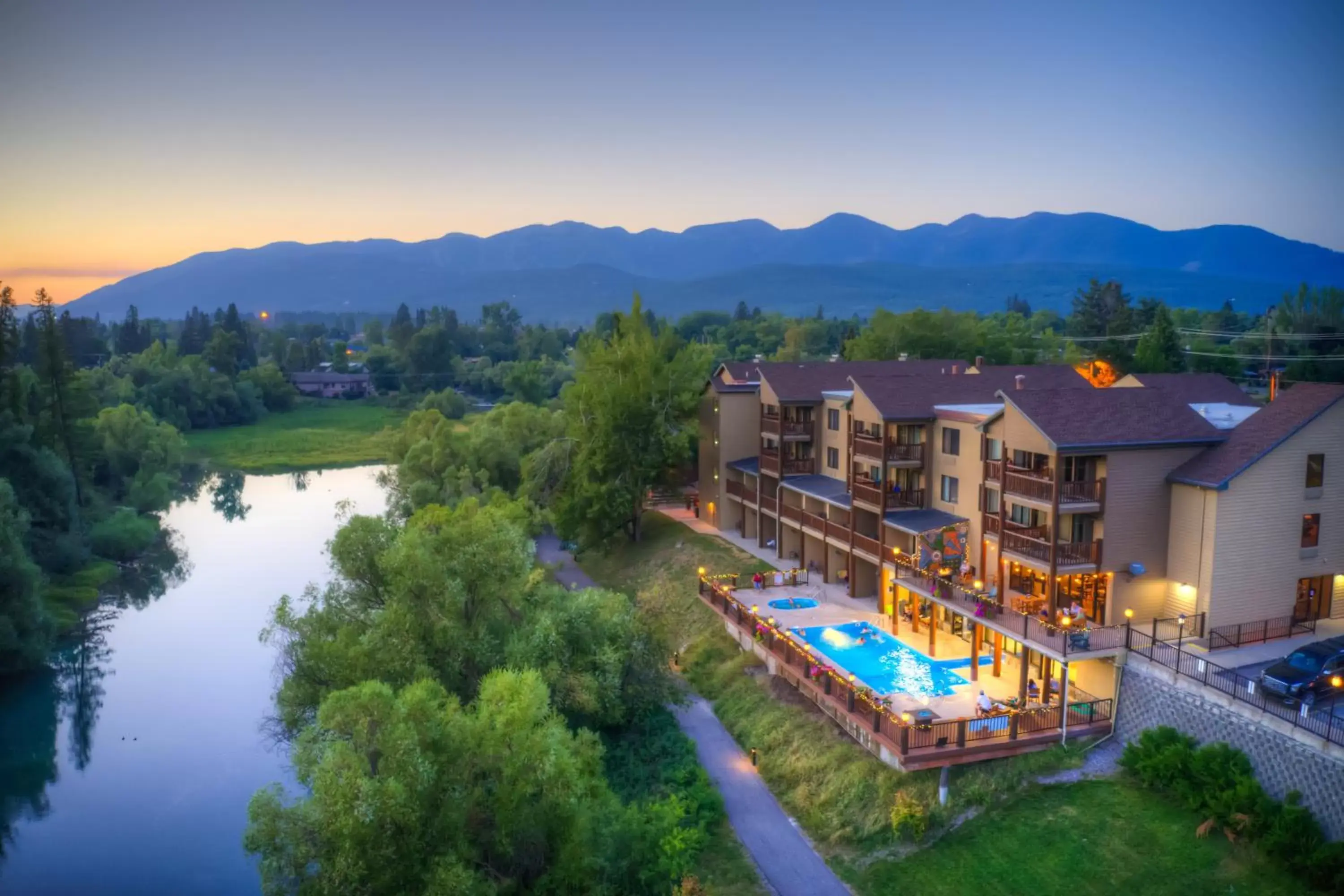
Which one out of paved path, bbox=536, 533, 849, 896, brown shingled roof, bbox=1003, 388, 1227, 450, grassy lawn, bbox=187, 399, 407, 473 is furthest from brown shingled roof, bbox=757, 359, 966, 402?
grassy lawn, bbox=187, 399, 407, 473

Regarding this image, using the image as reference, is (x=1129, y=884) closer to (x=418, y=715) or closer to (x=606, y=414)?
(x=418, y=715)

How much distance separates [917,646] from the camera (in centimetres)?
3120

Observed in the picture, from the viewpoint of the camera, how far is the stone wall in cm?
1845

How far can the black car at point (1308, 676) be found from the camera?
20734mm

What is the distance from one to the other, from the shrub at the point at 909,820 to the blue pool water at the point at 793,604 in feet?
42.8

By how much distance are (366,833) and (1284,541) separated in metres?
25.3

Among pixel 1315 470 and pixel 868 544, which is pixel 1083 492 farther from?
pixel 868 544

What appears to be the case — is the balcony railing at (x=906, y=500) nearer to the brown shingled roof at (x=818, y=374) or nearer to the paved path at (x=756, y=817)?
the brown shingled roof at (x=818, y=374)

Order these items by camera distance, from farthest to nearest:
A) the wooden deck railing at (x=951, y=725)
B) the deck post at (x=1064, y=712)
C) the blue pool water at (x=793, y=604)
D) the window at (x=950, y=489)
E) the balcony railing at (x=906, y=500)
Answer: the blue pool water at (x=793, y=604), the balcony railing at (x=906, y=500), the window at (x=950, y=489), the deck post at (x=1064, y=712), the wooden deck railing at (x=951, y=725)

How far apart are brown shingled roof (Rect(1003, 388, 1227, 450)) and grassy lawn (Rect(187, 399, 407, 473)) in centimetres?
8394

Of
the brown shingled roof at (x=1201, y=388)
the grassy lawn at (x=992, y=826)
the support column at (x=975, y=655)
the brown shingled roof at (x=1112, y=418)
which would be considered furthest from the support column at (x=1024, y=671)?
the brown shingled roof at (x=1201, y=388)

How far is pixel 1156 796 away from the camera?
68.7 ft

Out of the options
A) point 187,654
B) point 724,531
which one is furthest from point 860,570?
point 187,654

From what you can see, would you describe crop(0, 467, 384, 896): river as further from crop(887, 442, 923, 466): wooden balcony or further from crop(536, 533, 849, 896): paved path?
crop(887, 442, 923, 466): wooden balcony
